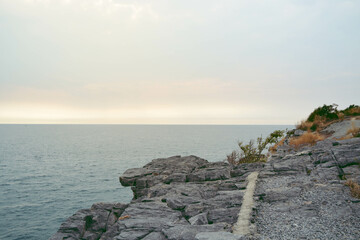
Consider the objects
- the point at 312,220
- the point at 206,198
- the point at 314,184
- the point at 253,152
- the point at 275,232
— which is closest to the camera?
the point at 275,232

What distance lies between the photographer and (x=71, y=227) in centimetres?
1091

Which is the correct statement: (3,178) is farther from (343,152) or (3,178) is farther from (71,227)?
(343,152)

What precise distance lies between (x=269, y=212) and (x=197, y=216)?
215cm

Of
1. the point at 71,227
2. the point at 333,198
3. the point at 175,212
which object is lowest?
the point at 71,227

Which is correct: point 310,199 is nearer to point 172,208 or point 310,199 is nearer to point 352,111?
point 172,208

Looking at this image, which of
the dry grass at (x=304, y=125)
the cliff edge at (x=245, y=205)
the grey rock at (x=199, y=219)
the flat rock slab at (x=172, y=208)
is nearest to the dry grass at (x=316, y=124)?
the dry grass at (x=304, y=125)

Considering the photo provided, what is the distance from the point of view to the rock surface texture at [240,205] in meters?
6.75

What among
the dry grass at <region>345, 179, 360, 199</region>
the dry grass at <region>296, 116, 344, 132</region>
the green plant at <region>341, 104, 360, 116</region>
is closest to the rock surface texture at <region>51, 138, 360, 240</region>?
the dry grass at <region>345, 179, 360, 199</region>

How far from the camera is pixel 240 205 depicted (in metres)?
8.49

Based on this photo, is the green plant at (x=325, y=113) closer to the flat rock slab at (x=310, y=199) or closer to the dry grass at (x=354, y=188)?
the flat rock slab at (x=310, y=199)

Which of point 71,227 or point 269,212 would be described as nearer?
point 269,212

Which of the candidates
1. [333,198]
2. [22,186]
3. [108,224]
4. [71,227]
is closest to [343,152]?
[333,198]

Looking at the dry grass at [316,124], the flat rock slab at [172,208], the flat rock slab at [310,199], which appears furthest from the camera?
the dry grass at [316,124]

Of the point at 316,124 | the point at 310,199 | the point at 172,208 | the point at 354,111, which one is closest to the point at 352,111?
the point at 354,111
